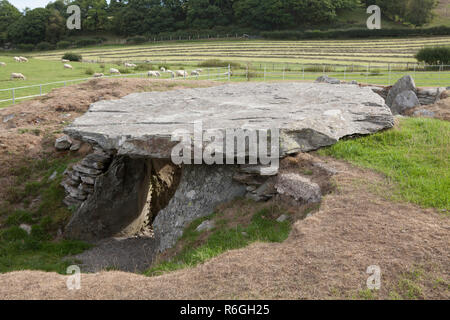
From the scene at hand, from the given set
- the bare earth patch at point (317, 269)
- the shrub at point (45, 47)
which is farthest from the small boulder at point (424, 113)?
the shrub at point (45, 47)

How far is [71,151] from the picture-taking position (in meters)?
15.9

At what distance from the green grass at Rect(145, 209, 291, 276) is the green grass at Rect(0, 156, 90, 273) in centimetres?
426

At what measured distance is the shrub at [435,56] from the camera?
3628cm

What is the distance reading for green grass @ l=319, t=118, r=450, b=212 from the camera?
8.26 meters

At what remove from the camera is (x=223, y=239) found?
26.6ft

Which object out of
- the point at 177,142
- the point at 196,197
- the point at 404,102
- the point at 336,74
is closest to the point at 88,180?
the point at 196,197

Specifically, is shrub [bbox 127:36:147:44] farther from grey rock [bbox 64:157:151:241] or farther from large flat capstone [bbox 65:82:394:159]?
grey rock [bbox 64:157:151:241]

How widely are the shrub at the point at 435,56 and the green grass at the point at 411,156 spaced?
28184mm

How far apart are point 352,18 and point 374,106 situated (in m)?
77.4

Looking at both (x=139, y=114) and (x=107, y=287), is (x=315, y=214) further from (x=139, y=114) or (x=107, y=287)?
(x=139, y=114)

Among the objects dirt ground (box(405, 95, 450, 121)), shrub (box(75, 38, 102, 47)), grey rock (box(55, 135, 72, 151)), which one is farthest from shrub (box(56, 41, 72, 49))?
dirt ground (box(405, 95, 450, 121))

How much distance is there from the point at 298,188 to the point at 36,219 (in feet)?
30.3

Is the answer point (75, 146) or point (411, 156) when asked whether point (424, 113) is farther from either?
point (75, 146)

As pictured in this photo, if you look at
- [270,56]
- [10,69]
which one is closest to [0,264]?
[10,69]
